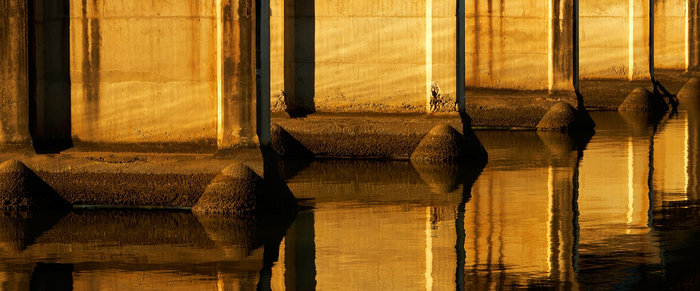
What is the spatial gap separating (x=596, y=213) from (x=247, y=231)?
4277 mm

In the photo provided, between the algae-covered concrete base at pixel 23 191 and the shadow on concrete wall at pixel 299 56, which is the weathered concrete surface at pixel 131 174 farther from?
the shadow on concrete wall at pixel 299 56

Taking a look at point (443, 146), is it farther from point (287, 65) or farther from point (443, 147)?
point (287, 65)

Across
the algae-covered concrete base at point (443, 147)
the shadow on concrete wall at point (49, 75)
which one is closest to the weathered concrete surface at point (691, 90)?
the algae-covered concrete base at point (443, 147)

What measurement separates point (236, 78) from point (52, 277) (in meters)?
4.15

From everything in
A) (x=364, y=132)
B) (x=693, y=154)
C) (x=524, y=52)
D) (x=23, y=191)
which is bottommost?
(x=693, y=154)

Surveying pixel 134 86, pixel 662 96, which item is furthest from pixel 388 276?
pixel 662 96

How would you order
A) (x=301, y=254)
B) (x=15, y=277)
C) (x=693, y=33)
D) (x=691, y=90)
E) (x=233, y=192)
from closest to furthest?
(x=15, y=277) → (x=301, y=254) → (x=233, y=192) → (x=691, y=90) → (x=693, y=33)

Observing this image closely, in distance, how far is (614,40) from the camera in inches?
1401

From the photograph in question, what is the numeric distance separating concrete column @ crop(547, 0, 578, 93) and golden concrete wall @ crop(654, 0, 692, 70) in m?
13.6

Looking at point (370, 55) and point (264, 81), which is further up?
point (370, 55)

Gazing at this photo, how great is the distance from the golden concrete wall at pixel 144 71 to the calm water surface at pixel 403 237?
108cm

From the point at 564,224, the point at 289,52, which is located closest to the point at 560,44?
the point at 289,52

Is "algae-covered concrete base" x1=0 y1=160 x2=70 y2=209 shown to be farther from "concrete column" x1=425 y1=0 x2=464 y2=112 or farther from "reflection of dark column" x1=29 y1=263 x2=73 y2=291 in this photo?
"concrete column" x1=425 y1=0 x2=464 y2=112

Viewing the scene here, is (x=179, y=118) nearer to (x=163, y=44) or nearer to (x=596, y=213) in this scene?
(x=163, y=44)
